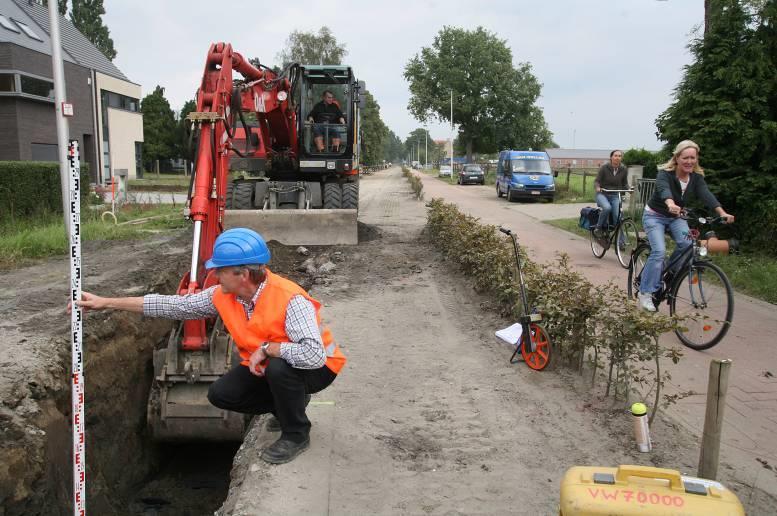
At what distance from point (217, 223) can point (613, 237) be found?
7.18m

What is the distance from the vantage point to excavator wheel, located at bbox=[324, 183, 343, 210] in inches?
489

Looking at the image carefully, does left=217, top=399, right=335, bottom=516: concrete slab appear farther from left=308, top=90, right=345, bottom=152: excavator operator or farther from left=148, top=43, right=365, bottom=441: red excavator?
left=308, top=90, right=345, bottom=152: excavator operator

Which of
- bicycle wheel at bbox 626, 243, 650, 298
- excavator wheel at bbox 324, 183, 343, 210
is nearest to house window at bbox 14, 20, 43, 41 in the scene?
excavator wheel at bbox 324, 183, 343, 210

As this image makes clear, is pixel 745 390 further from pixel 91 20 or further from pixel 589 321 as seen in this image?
pixel 91 20

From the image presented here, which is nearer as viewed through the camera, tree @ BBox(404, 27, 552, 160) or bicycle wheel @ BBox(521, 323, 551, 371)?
bicycle wheel @ BBox(521, 323, 551, 371)

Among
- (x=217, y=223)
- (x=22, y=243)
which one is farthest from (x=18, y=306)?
(x=22, y=243)

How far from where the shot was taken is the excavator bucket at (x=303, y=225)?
11.3m

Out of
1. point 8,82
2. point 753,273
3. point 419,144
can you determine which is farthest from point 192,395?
point 419,144

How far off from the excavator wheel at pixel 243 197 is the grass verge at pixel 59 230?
7.01 ft

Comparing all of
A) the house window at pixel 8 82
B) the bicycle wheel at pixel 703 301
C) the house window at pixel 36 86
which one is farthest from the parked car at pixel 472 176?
the bicycle wheel at pixel 703 301

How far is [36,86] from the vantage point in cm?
2812

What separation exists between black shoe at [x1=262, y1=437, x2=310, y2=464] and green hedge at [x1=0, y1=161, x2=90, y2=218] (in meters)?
11.3

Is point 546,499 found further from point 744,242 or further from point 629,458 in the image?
point 744,242

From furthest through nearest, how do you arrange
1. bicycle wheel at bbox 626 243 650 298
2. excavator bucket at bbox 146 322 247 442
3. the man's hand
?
bicycle wheel at bbox 626 243 650 298 → excavator bucket at bbox 146 322 247 442 → the man's hand
